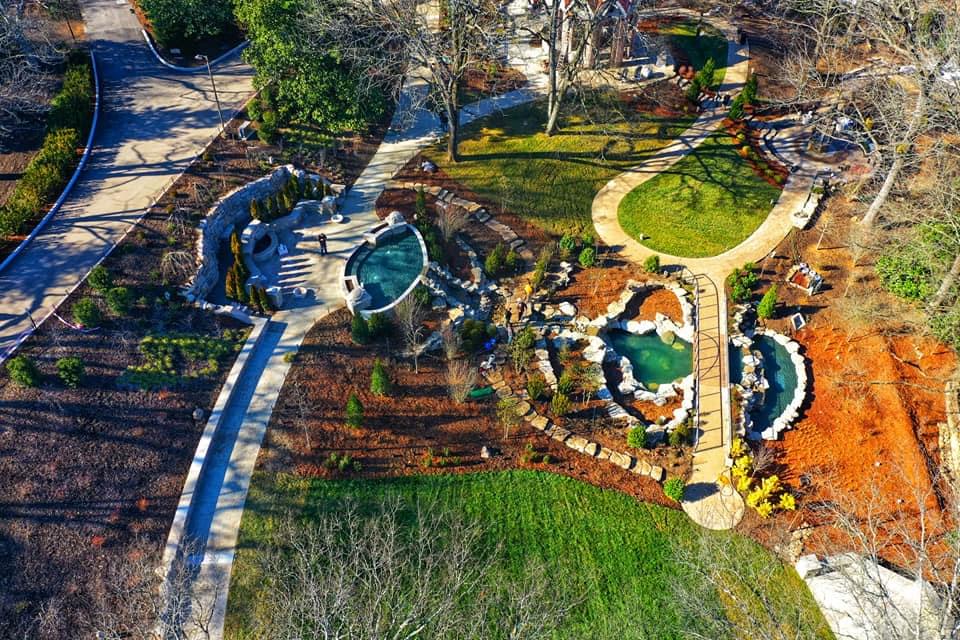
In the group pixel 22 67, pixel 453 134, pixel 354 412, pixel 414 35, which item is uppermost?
pixel 414 35

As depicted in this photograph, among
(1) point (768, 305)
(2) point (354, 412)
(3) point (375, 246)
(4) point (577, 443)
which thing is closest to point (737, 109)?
(1) point (768, 305)

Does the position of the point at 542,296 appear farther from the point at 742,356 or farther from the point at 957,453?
the point at 957,453

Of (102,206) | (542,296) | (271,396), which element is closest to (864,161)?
(542,296)

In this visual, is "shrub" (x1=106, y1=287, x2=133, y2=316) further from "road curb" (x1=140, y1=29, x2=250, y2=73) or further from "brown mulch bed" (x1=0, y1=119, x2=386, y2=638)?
"road curb" (x1=140, y1=29, x2=250, y2=73)

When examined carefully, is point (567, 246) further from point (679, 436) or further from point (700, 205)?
point (679, 436)

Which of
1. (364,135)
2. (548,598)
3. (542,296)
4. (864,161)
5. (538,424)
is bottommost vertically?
(548,598)

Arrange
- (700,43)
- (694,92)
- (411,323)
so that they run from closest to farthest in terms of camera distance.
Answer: (411,323) < (694,92) < (700,43)

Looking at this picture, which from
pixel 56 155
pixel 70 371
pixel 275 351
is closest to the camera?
pixel 70 371

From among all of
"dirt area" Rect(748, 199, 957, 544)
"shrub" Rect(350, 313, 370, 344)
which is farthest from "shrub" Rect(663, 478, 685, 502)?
"shrub" Rect(350, 313, 370, 344)
